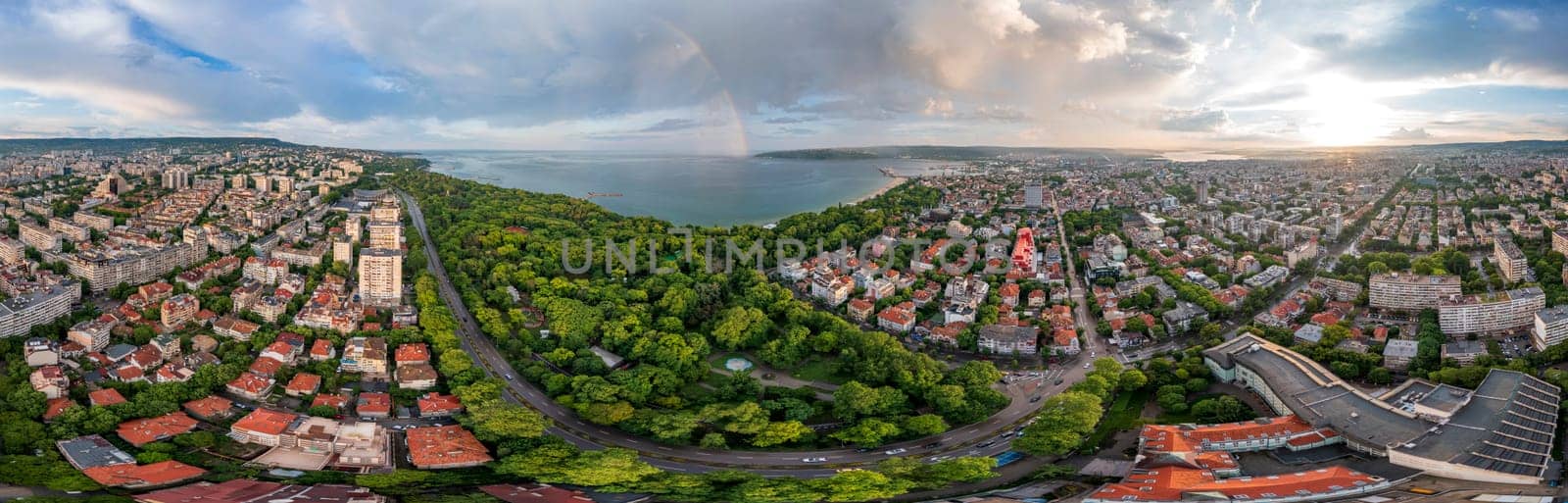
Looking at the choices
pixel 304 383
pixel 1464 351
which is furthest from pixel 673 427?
pixel 1464 351

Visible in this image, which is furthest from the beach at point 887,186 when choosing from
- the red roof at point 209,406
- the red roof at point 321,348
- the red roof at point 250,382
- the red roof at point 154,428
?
the red roof at point 154,428

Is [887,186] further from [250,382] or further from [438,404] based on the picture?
[250,382]

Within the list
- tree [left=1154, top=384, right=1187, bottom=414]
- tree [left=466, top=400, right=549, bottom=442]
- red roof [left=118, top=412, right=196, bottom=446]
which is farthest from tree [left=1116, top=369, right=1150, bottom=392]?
red roof [left=118, top=412, right=196, bottom=446]

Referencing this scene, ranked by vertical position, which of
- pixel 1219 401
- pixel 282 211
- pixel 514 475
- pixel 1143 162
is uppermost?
pixel 1143 162

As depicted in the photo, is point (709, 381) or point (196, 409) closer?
point (196, 409)

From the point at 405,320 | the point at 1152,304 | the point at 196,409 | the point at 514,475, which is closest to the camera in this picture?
the point at 514,475

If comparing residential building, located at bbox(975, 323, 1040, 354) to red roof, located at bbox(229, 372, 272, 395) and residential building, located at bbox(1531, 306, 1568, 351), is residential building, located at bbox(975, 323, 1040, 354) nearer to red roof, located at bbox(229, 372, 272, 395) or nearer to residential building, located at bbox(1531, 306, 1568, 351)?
residential building, located at bbox(1531, 306, 1568, 351)

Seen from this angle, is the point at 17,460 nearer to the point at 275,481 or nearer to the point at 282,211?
the point at 275,481

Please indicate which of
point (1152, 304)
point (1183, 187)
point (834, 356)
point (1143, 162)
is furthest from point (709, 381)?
point (1143, 162)
